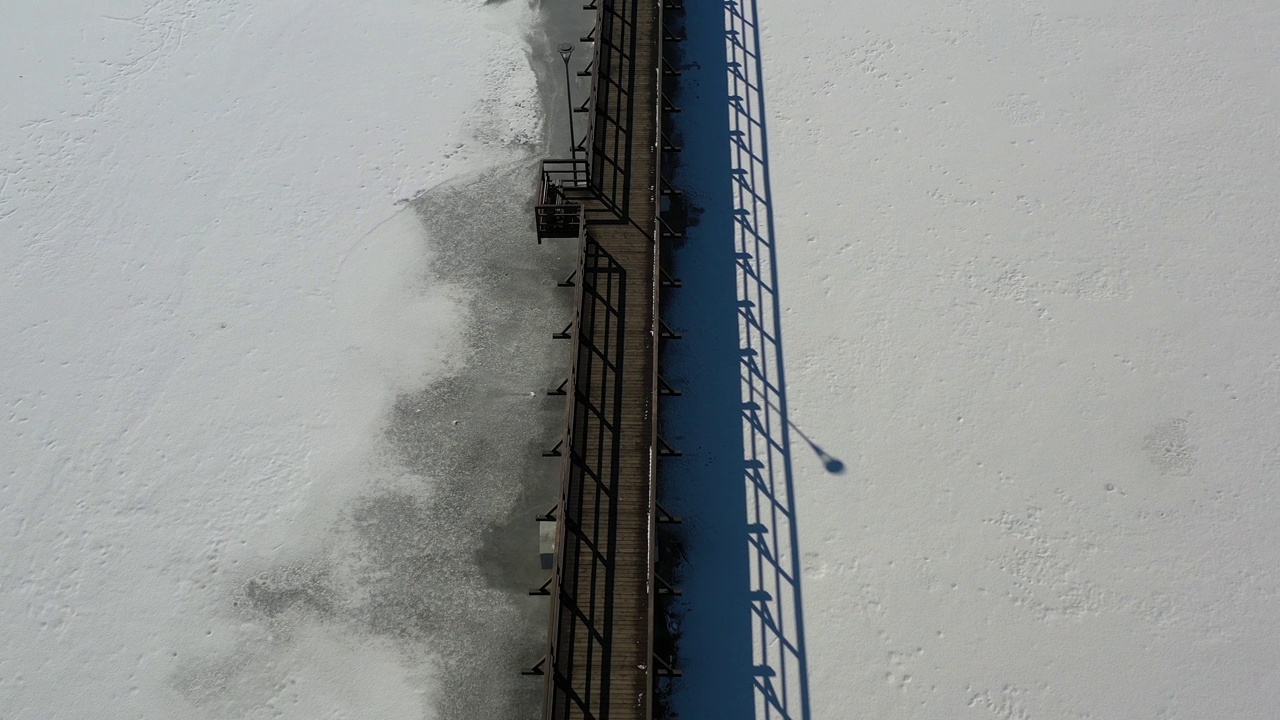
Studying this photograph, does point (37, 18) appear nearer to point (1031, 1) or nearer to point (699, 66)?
point (699, 66)

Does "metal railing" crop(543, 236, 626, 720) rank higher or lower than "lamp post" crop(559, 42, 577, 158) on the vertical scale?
lower

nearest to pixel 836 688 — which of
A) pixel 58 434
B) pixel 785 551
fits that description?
pixel 785 551

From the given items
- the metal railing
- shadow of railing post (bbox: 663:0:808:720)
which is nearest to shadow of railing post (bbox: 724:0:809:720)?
shadow of railing post (bbox: 663:0:808:720)

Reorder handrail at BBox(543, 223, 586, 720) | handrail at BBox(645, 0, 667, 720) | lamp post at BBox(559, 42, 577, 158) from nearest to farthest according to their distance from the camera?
handrail at BBox(543, 223, 586, 720)
handrail at BBox(645, 0, 667, 720)
lamp post at BBox(559, 42, 577, 158)

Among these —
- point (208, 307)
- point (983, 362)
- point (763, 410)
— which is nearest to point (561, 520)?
point (763, 410)

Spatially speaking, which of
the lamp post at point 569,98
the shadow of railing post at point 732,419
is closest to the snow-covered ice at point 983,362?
the shadow of railing post at point 732,419

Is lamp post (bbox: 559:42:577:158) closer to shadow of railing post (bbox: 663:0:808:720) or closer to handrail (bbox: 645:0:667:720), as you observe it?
handrail (bbox: 645:0:667:720)
